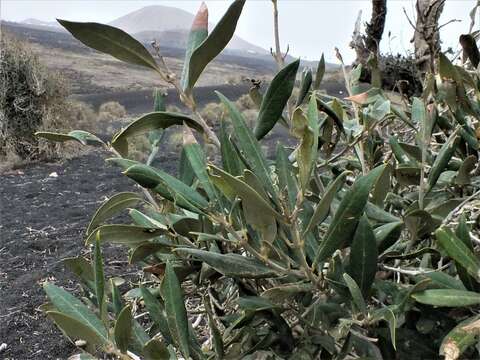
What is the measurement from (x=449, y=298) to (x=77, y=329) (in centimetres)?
43

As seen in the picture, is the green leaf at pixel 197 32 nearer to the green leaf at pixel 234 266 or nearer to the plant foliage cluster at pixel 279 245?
the plant foliage cluster at pixel 279 245

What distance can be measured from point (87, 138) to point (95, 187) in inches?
201

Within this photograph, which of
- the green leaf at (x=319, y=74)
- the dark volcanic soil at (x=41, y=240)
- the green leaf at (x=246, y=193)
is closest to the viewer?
the green leaf at (x=246, y=193)

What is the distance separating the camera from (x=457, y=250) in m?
0.65

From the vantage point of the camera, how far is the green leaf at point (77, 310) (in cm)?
71

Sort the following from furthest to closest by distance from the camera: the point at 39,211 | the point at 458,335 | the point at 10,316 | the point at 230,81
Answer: the point at 230,81, the point at 39,211, the point at 10,316, the point at 458,335

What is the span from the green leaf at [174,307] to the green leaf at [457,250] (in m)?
0.31

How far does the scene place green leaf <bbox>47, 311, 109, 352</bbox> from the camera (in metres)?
0.65

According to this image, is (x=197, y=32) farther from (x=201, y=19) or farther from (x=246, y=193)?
(x=246, y=193)

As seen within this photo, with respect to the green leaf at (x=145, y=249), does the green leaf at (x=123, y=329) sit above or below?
below

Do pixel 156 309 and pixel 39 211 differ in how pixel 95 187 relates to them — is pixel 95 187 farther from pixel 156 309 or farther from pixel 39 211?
pixel 156 309

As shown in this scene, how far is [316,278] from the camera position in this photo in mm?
698

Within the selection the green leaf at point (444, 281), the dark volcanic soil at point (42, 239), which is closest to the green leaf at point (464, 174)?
the green leaf at point (444, 281)

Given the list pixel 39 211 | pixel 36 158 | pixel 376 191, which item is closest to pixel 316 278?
pixel 376 191
